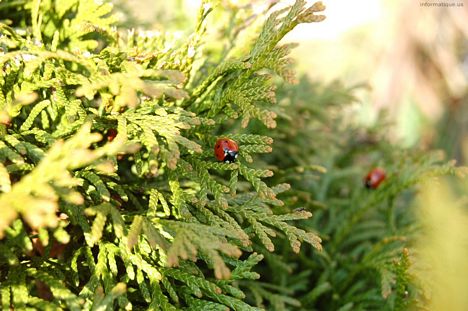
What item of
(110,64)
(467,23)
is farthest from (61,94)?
(467,23)

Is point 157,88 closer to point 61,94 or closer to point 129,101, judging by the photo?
point 129,101

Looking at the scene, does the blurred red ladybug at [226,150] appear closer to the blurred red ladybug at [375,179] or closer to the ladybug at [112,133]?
the ladybug at [112,133]

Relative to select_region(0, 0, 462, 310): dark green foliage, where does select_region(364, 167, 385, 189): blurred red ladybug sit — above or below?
above

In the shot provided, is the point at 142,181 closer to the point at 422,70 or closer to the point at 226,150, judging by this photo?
the point at 226,150

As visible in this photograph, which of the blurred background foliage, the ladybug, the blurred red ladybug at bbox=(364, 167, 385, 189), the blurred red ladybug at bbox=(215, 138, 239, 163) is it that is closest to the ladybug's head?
the blurred red ladybug at bbox=(215, 138, 239, 163)

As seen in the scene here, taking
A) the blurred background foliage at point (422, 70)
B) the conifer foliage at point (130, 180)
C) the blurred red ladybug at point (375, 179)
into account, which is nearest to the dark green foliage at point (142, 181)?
the conifer foliage at point (130, 180)

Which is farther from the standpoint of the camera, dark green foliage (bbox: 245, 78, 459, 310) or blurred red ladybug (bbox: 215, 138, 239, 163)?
dark green foliage (bbox: 245, 78, 459, 310)

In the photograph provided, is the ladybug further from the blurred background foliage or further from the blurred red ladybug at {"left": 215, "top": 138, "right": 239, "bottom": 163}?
the blurred background foliage
